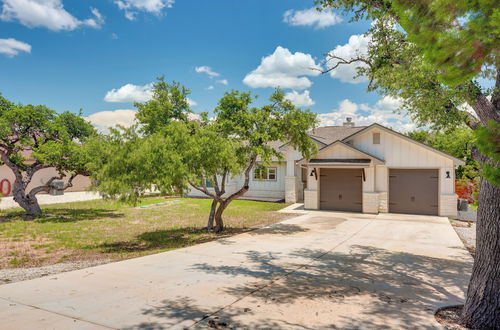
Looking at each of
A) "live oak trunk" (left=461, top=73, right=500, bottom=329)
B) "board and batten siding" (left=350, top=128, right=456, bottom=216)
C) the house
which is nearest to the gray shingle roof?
the house

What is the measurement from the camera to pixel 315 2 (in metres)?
8.80

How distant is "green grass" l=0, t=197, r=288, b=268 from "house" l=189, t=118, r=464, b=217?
3831 mm

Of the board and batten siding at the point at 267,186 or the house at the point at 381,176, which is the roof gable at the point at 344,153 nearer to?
the house at the point at 381,176

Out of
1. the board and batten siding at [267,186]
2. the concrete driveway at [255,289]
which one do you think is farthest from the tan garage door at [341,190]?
the concrete driveway at [255,289]

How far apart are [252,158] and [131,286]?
7.42 m

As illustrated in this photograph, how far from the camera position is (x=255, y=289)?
21.3ft

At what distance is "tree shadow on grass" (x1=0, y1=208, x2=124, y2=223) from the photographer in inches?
658

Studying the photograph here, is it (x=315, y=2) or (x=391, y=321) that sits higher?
(x=315, y=2)

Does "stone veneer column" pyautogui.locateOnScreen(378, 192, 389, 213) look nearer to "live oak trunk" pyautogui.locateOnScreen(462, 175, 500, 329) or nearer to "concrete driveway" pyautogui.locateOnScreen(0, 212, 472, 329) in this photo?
"concrete driveway" pyautogui.locateOnScreen(0, 212, 472, 329)

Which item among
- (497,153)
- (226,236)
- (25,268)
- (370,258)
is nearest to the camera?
(497,153)

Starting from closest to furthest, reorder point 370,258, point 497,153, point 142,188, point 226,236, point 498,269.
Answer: point 497,153
point 498,269
point 370,258
point 142,188
point 226,236

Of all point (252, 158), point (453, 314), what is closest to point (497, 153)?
point (453, 314)

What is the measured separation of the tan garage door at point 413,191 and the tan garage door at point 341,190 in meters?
1.79

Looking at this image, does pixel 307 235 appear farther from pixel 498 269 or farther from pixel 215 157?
pixel 498 269
